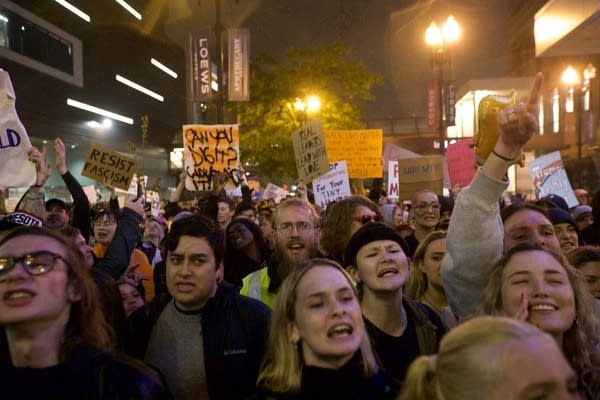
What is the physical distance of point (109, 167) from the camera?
8.20 metres

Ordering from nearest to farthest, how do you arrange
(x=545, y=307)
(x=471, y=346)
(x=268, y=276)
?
(x=471, y=346) < (x=545, y=307) < (x=268, y=276)

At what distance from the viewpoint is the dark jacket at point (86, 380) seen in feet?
8.16

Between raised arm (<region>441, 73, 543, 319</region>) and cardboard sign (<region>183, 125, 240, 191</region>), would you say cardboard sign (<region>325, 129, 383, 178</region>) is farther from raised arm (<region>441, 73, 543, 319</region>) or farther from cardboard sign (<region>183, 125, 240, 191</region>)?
raised arm (<region>441, 73, 543, 319</region>)

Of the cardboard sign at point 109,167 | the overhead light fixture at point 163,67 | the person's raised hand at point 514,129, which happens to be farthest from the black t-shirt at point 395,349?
the overhead light fixture at point 163,67

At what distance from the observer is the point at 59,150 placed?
6.25m

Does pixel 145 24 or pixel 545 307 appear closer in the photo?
pixel 545 307

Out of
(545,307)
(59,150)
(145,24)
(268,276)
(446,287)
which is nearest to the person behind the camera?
(545,307)

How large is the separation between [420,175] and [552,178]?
214 cm

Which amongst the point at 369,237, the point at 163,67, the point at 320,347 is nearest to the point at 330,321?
the point at 320,347

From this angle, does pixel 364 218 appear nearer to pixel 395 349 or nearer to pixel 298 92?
pixel 395 349

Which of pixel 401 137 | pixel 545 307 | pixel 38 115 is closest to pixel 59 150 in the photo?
pixel 545 307

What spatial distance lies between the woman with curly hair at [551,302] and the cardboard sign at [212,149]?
26.6ft

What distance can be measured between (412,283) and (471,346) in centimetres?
317

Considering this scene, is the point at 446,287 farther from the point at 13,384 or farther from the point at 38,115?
the point at 38,115
